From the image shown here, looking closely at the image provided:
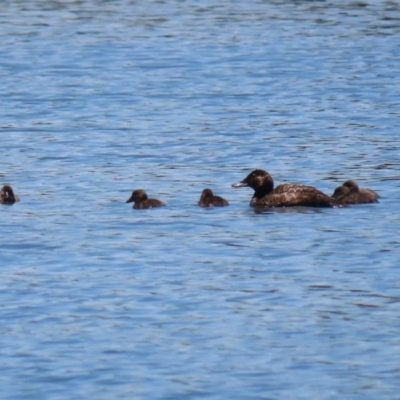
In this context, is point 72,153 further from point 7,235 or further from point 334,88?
point 334,88

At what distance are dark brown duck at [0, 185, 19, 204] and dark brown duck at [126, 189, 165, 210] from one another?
150cm

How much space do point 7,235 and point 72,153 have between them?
5.62 metres

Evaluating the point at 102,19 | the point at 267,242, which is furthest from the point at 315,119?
the point at 102,19

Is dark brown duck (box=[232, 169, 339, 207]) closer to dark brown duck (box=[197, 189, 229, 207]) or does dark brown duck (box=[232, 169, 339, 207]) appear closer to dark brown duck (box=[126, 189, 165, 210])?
dark brown duck (box=[197, 189, 229, 207])

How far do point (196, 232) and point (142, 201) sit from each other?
53.1 inches

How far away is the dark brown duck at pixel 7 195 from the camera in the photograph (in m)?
16.9

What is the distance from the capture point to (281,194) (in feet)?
54.7

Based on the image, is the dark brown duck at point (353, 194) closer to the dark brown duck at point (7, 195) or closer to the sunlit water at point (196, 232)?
the sunlit water at point (196, 232)

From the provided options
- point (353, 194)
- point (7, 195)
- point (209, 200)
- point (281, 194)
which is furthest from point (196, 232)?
point (7, 195)

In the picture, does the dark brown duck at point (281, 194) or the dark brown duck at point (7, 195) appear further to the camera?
the dark brown duck at point (7, 195)

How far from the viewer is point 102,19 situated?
40094 mm

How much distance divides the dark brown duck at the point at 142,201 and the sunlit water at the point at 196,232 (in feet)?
0.31

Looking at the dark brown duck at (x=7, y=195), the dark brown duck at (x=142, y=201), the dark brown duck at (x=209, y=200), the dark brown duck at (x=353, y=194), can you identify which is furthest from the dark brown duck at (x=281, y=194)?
the dark brown duck at (x=7, y=195)

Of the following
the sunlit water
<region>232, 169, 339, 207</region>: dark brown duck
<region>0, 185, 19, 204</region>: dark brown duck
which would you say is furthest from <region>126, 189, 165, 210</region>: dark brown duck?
<region>0, 185, 19, 204</region>: dark brown duck
